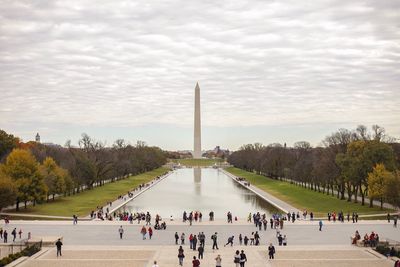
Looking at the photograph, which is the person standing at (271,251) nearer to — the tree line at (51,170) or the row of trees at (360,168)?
the row of trees at (360,168)

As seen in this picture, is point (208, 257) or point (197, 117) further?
point (197, 117)

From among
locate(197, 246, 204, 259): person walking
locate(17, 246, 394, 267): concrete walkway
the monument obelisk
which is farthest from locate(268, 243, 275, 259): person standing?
the monument obelisk

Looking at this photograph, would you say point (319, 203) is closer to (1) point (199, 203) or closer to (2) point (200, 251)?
(1) point (199, 203)

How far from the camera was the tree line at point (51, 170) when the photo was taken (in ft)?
181

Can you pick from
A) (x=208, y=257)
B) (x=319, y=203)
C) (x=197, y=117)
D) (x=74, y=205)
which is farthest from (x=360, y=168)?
(x=197, y=117)

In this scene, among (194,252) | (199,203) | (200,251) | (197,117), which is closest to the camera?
(200,251)

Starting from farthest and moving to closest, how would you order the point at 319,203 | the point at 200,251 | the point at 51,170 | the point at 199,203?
the point at 51,170
the point at 199,203
the point at 319,203
the point at 200,251

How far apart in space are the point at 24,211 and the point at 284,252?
31901 mm

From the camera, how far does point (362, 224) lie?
142 ft

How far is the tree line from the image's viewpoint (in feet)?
181

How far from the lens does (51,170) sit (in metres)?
65.8

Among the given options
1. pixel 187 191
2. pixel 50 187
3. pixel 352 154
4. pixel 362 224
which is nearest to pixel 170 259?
pixel 362 224

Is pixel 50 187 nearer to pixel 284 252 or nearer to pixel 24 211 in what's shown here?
pixel 24 211

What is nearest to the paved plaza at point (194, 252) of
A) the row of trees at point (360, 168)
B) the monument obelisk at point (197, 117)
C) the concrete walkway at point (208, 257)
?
the concrete walkway at point (208, 257)
